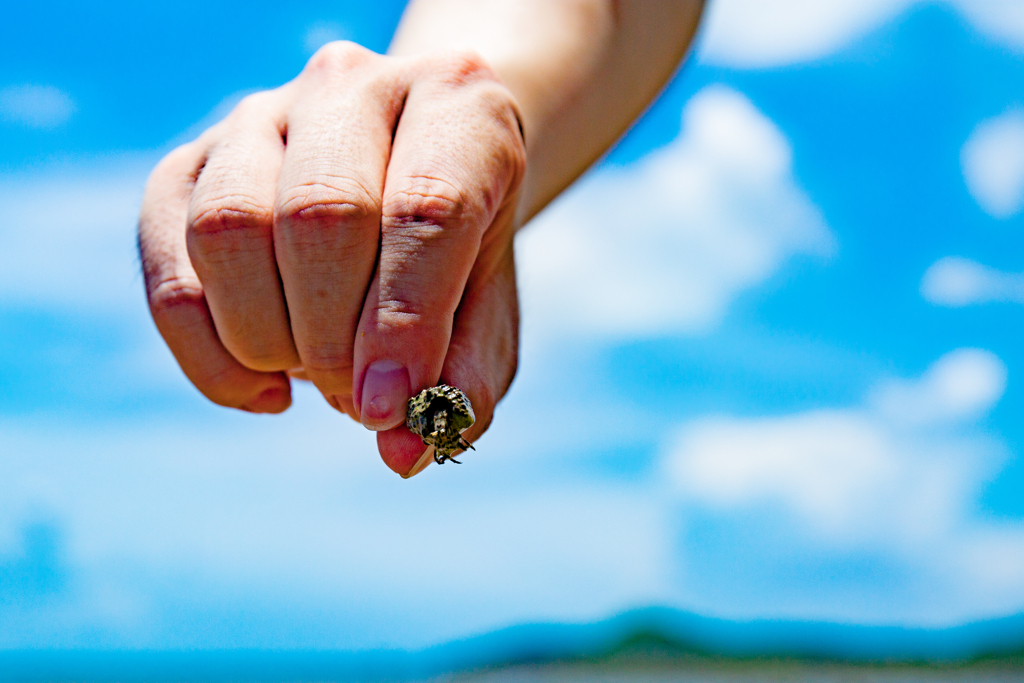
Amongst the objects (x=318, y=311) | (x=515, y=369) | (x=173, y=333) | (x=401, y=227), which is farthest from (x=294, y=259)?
(x=515, y=369)

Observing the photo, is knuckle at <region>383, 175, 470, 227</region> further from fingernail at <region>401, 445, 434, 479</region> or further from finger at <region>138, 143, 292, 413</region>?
finger at <region>138, 143, 292, 413</region>

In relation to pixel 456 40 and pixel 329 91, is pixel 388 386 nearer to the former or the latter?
pixel 329 91

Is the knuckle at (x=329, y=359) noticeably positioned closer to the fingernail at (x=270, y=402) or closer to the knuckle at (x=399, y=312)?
the knuckle at (x=399, y=312)

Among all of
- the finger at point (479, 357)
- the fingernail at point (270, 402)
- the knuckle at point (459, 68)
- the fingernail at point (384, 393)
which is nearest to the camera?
the fingernail at point (384, 393)

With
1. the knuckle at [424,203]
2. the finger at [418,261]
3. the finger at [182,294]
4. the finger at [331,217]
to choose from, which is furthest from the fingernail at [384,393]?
the finger at [182,294]

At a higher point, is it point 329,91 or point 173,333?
point 329,91

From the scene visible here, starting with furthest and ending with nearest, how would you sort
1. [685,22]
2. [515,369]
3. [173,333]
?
[685,22] → [515,369] → [173,333]

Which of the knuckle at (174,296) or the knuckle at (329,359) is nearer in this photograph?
the knuckle at (329,359)
